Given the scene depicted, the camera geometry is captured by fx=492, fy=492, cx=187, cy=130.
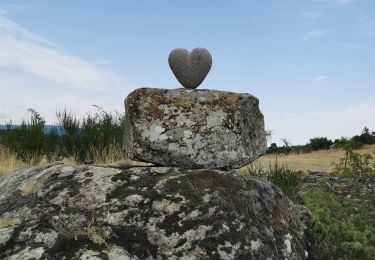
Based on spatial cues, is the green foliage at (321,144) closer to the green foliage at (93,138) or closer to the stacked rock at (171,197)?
the green foliage at (93,138)

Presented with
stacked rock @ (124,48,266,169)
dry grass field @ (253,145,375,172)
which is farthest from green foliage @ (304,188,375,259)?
dry grass field @ (253,145,375,172)

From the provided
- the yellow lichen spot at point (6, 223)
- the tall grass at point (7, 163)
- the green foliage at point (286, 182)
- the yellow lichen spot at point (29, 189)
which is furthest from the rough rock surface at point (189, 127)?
the tall grass at point (7, 163)

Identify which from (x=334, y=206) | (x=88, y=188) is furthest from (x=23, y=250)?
(x=334, y=206)

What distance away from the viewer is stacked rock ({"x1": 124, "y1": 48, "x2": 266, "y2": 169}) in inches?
220

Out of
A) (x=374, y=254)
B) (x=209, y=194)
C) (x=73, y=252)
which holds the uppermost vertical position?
(x=209, y=194)

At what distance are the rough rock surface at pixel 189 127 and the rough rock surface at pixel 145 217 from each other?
0.32 metres

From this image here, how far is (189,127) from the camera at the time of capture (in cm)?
561

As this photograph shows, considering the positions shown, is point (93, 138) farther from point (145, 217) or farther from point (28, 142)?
point (145, 217)

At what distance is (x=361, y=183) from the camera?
10.6 meters

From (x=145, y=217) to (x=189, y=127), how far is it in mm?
1463

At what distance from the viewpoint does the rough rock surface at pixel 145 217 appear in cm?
416

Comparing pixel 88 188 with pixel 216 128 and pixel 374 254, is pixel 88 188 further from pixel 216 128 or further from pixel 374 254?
pixel 374 254

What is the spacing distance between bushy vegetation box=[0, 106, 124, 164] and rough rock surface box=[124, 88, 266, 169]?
7.79 meters

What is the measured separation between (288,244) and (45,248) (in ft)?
7.66
